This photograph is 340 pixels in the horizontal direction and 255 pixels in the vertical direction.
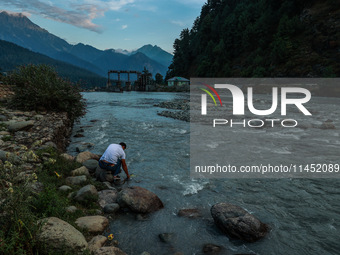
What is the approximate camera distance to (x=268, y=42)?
3297 inches

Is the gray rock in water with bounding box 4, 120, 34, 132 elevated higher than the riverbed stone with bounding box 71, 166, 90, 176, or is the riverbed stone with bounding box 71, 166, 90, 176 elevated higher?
the gray rock in water with bounding box 4, 120, 34, 132

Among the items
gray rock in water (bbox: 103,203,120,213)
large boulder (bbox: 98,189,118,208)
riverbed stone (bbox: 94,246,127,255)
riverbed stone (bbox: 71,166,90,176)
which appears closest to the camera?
riverbed stone (bbox: 94,246,127,255)

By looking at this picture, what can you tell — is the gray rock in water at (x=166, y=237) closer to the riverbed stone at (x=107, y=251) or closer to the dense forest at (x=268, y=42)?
the riverbed stone at (x=107, y=251)

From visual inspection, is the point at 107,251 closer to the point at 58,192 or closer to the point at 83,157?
the point at 58,192

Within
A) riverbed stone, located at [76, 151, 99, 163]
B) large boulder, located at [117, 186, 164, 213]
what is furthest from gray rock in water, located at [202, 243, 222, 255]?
riverbed stone, located at [76, 151, 99, 163]

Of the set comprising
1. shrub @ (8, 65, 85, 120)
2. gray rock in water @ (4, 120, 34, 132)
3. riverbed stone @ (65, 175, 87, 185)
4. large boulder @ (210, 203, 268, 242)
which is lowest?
large boulder @ (210, 203, 268, 242)

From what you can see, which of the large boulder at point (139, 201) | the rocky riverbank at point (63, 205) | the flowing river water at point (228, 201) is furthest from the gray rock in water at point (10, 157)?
the large boulder at point (139, 201)

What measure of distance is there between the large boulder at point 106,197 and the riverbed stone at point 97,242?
180 centimetres

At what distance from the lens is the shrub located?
14953 mm

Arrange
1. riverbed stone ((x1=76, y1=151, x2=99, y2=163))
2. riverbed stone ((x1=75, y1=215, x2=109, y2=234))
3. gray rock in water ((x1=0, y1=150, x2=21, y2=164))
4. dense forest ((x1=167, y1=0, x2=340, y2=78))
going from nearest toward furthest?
gray rock in water ((x1=0, y1=150, x2=21, y2=164))
riverbed stone ((x1=75, y1=215, x2=109, y2=234))
riverbed stone ((x1=76, y1=151, x2=99, y2=163))
dense forest ((x1=167, y1=0, x2=340, y2=78))

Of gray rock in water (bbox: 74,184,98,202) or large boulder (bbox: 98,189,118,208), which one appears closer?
gray rock in water (bbox: 74,184,98,202)

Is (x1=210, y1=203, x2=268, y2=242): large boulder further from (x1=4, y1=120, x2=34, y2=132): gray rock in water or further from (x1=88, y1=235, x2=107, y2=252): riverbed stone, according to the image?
(x1=4, y1=120, x2=34, y2=132): gray rock in water

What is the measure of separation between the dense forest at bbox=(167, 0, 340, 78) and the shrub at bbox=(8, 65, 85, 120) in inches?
2261

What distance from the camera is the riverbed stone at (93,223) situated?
546cm
